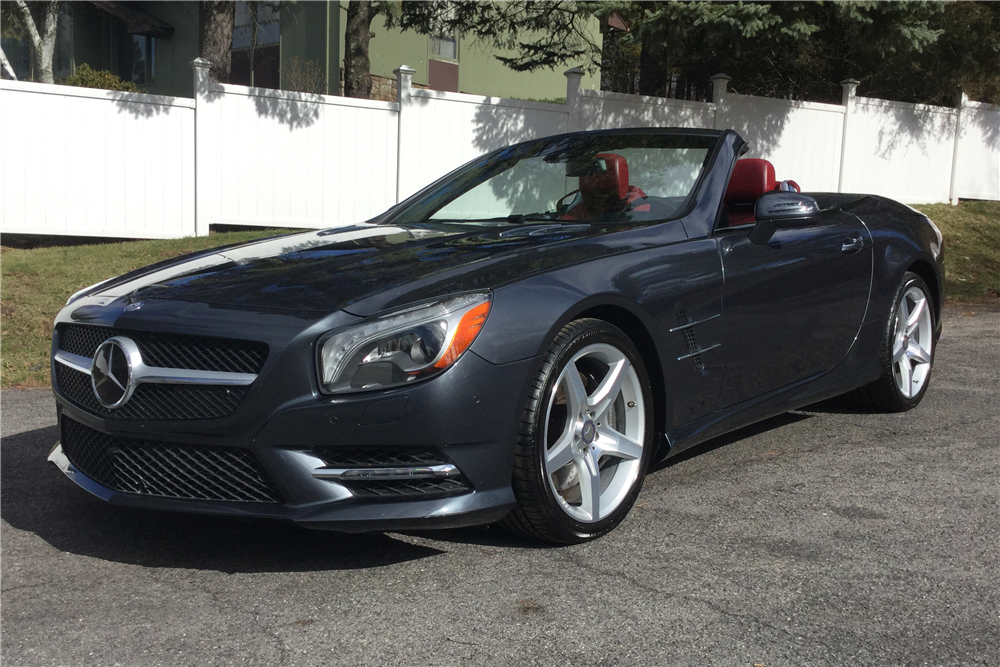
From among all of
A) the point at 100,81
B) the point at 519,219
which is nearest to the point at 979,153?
the point at 519,219

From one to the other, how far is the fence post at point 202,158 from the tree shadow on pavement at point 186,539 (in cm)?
777

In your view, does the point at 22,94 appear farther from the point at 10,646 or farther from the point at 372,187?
the point at 10,646

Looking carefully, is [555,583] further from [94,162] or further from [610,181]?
[94,162]

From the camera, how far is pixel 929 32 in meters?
11.8

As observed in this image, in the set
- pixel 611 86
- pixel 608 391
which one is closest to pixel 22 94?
pixel 608 391

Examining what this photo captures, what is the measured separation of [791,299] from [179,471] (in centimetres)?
262

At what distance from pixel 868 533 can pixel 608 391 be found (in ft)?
3.46

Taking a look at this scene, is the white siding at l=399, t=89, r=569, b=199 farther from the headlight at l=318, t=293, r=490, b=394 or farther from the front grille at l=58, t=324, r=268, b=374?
the headlight at l=318, t=293, r=490, b=394

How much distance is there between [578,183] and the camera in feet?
14.7

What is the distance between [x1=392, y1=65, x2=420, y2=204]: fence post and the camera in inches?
475

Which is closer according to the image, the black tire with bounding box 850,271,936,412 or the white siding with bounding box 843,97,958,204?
the black tire with bounding box 850,271,936,412

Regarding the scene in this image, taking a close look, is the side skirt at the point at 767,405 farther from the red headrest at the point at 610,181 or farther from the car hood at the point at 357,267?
the red headrest at the point at 610,181

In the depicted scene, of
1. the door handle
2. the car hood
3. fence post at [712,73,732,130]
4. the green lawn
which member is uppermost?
fence post at [712,73,732,130]

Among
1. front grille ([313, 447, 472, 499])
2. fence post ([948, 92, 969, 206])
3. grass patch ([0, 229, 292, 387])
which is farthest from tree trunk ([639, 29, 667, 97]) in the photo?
front grille ([313, 447, 472, 499])
